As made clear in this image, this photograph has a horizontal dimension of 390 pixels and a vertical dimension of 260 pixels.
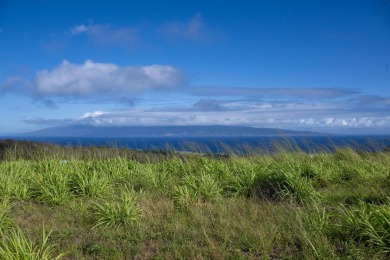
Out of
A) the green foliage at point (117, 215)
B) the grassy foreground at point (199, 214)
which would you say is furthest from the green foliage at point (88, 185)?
the green foliage at point (117, 215)

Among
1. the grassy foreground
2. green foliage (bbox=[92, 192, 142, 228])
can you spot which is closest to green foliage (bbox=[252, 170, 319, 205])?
the grassy foreground

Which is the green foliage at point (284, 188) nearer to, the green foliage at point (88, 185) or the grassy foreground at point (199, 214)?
the grassy foreground at point (199, 214)

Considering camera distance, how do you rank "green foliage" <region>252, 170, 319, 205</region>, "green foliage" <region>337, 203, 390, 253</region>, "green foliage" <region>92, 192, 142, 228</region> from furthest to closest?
1. "green foliage" <region>252, 170, 319, 205</region>
2. "green foliage" <region>92, 192, 142, 228</region>
3. "green foliage" <region>337, 203, 390, 253</region>

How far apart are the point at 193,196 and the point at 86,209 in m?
2.22

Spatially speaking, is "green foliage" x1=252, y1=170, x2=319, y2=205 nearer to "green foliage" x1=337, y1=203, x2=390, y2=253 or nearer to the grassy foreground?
the grassy foreground

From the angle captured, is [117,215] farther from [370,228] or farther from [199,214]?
[370,228]

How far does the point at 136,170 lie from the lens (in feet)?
36.2

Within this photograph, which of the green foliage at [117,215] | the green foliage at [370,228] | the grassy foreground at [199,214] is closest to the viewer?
the green foliage at [370,228]

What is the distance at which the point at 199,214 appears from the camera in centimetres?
687

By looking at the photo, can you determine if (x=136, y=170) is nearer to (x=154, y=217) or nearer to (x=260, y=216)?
(x=154, y=217)

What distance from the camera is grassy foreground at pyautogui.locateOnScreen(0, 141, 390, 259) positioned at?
17.4 feet

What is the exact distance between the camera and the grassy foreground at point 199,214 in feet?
17.4

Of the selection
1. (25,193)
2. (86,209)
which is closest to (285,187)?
(86,209)

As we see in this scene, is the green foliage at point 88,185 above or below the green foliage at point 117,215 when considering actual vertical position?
above
